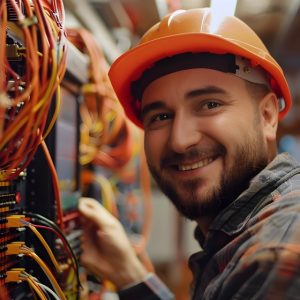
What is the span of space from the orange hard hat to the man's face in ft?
0.23

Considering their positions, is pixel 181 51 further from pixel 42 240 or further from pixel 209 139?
pixel 42 240

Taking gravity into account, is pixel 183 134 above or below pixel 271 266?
above

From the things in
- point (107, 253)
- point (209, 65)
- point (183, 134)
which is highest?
point (209, 65)

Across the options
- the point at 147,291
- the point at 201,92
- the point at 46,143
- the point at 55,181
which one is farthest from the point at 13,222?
the point at 147,291

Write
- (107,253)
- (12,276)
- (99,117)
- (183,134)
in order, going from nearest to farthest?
(12,276) → (183,134) → (107,253) → (99,117)

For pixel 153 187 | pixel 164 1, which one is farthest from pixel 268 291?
pixel 153 187

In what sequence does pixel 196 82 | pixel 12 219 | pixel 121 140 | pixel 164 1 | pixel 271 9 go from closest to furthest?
1. pixel 12 219
2. pixel 196 82
3. pixel 121 140
4. pixel 164 1
5. pixel 271 9

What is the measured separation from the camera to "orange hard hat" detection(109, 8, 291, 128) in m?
1.15

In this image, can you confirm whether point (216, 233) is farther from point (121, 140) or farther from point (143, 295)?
point (121, 140)

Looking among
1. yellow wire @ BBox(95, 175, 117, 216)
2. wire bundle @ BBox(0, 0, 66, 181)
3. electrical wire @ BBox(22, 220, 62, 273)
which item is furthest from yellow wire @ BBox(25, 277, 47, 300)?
yellow wire @ BBox(95, 175, 117, 216)

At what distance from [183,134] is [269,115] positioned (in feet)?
1.06

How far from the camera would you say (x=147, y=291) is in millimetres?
1531

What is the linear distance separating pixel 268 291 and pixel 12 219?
548 mm

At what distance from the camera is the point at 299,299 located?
2.31 ft
